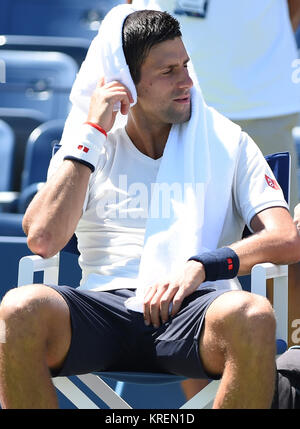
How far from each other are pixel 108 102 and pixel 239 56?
697 millimetres

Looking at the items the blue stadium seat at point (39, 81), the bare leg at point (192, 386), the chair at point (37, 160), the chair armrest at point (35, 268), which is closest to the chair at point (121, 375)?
the chair armrest at point (35, 268)

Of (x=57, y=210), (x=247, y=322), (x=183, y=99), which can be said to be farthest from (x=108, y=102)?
(x=247, y=322)

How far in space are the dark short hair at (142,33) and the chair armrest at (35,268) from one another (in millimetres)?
612

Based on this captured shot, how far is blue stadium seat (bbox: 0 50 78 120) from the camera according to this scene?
571cm

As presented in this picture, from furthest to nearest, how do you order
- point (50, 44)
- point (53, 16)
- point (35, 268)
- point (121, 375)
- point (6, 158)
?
point (53, 16)
point (50, 44)
point (6, 158)
point (35, 268)
point (121, 375)

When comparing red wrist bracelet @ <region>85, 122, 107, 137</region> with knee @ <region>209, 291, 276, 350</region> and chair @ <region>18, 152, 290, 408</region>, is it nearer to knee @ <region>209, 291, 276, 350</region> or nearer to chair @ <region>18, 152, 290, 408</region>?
chair @ <region>18, 152, 290, 408</region>

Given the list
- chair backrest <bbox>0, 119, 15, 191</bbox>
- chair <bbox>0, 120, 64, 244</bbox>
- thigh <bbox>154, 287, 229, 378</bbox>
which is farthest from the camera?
chair backrest <bbox>0, 119, 15, 191</bbox>

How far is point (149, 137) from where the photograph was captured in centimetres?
305

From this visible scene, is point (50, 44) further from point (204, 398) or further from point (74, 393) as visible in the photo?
point (204, 398)

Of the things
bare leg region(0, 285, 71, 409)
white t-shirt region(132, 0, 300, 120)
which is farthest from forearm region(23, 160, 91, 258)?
white t-shirt region(132, 0, 300, 120)

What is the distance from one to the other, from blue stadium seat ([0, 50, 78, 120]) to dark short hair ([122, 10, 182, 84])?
2.62 m

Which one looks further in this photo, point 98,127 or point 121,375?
point 98,127

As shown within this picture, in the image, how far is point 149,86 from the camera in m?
3.01

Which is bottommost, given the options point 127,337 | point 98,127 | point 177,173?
point 127,337
